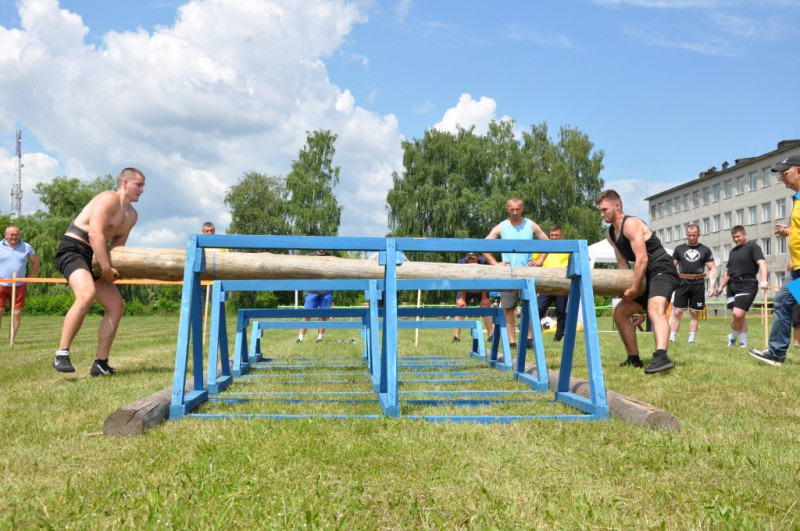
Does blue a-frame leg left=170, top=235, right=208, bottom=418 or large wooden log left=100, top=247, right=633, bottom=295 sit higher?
large wooden log left=100, top=247, right=633, bottom=295

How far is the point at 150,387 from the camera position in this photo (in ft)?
16.7

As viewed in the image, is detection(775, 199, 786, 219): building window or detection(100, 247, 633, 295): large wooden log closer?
detection(100, 247, 633, 295): large wooden log

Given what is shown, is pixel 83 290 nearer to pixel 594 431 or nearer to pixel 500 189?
pixel 594 431

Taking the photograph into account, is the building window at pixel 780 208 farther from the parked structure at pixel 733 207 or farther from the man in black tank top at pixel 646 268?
the man in black tank top at pixel 646 268

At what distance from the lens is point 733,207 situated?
56000mm

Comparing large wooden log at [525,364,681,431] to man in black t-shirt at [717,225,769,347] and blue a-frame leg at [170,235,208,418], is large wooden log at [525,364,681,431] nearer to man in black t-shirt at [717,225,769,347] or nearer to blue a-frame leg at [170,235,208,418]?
blue a-frame leg at [170,235,208,418]

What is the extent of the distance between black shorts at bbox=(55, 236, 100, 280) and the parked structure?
46.8 metres

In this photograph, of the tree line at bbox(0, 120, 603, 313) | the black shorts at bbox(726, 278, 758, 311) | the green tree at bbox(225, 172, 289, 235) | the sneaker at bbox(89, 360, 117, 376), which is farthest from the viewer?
the green tree at bbox(225, 172, 289, 235)

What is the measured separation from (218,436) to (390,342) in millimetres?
1221

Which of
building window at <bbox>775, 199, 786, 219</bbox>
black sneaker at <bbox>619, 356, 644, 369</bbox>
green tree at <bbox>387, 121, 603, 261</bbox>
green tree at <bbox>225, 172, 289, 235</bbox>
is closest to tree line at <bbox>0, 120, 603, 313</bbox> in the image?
green tree at <bbox>387, 121, 603, 261</bbox>

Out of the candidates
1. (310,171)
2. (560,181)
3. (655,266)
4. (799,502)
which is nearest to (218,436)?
(799,502)

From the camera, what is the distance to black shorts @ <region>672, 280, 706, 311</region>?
34.2 ft

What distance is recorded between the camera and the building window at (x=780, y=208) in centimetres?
4870

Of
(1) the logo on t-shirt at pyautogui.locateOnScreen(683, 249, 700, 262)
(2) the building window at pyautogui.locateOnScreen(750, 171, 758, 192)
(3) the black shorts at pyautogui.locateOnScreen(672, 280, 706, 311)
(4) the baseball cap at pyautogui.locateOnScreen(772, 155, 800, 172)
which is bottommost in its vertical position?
(3) the black shorts at pyautogui.locateOnScreen(672, 280, 706, 311)
